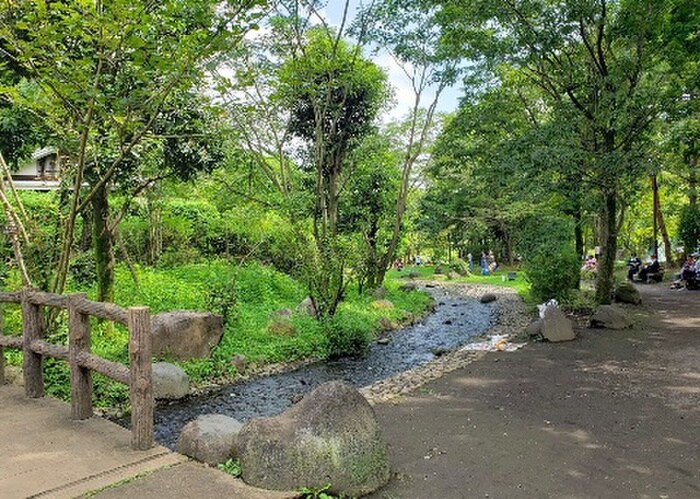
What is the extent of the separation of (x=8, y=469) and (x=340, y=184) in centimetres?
1201

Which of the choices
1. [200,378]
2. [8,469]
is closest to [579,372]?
[200,378]

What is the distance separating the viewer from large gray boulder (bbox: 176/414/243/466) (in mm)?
3971

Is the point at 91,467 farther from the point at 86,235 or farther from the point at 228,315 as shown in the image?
the point at 86,235

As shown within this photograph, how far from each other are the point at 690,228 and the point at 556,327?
14970mm

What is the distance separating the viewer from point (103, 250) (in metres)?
9.10

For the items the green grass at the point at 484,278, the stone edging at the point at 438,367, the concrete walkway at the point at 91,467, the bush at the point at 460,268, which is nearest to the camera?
the concrete walkway at the point at 91,467

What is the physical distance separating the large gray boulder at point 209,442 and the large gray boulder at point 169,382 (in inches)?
130

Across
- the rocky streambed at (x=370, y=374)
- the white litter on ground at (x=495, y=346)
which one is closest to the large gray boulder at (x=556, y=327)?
the white litter on ground at (x=495, y=346)

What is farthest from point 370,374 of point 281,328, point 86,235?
point 86,235

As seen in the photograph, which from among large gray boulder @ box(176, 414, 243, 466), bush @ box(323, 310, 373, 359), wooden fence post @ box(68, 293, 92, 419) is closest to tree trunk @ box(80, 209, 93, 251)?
bush @ box(323, 310, 373, 359)

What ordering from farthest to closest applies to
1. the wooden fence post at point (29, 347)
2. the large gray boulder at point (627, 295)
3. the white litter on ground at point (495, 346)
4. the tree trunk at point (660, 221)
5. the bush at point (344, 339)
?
1. the tree trunk at point (660, 221)
2. the large gray boulder at point (627, 295)
3. the bush at point (344, 339)
4. the white litter on ground at point (495, 346)
5. the wooden fence post at point (29, 347)

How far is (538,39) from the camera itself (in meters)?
10.7

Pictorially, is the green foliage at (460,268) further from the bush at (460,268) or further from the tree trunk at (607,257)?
the tree trunk at (607,257)

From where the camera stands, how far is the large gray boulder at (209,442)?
3971 mm
